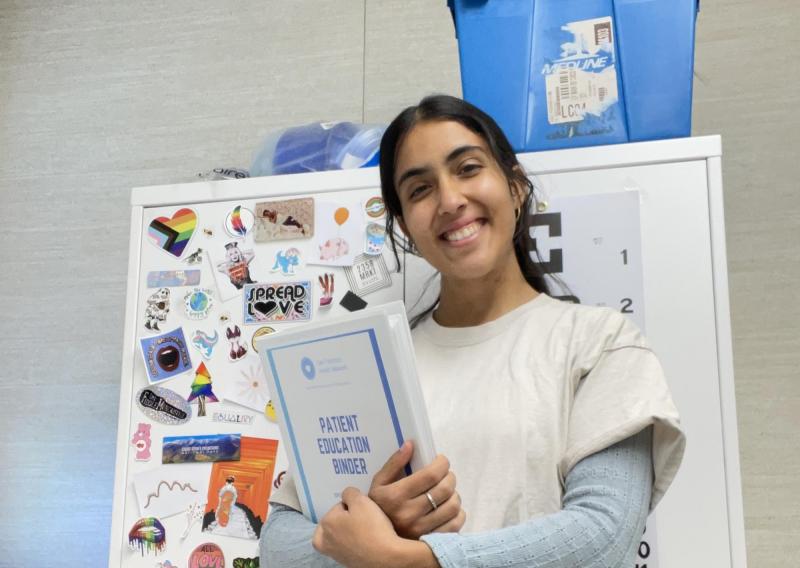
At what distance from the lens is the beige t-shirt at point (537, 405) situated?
37.2 inches

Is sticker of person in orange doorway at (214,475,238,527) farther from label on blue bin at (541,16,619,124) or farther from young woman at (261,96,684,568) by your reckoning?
label on blue bin at (541,16,619,124)

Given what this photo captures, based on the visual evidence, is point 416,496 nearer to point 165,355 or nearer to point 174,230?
point 165,355

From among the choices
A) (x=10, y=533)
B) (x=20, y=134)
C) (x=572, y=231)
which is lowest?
(x=10, y=533)

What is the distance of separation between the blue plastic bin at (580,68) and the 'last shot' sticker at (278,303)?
48 centimetres

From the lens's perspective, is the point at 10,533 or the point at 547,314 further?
the point at 10,533

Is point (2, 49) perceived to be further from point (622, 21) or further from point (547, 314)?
point (547, 314)

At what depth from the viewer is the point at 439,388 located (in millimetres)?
1133

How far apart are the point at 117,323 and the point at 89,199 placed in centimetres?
39

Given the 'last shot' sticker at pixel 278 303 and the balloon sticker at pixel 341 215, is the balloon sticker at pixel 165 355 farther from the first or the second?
the balloon sticker at pixel 341 215

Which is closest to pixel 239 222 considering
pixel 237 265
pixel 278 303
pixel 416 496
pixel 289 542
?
pixel 237 265

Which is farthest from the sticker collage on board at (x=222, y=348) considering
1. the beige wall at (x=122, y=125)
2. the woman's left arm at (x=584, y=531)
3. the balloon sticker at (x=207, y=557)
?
the beige wall at (x=122, y=125)

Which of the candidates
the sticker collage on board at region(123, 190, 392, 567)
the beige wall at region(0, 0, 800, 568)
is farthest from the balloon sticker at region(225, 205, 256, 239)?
the beige wall at region(0, 0, 800, 568)

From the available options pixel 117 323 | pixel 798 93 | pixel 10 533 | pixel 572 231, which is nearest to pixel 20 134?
pixel 117 323

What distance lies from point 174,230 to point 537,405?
2.91 ft
